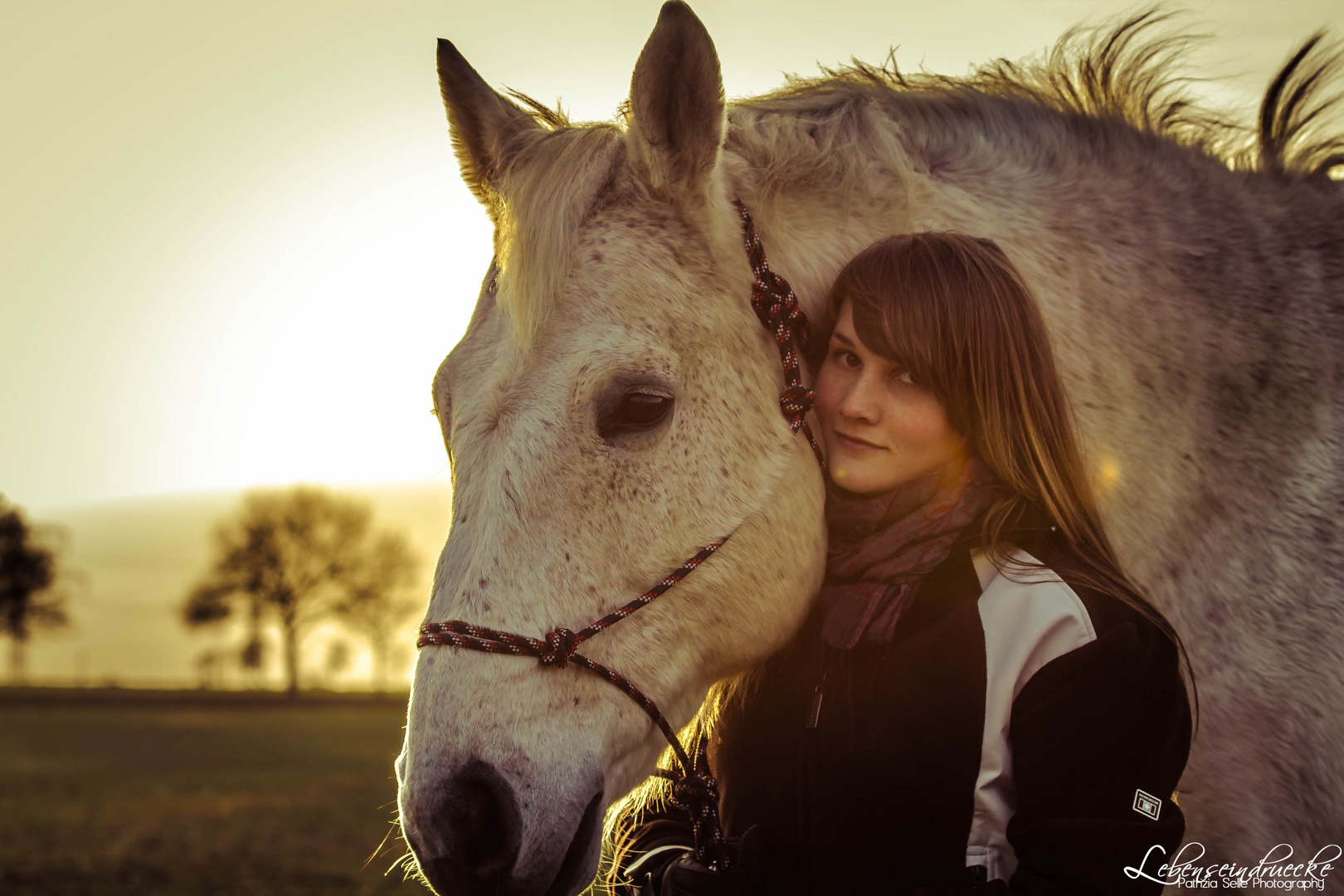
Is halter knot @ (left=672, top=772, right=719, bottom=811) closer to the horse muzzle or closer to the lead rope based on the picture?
the lead rope

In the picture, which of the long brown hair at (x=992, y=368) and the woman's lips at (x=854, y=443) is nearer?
the long brown hair at (x=992, y=368)

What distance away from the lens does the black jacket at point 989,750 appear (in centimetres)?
175

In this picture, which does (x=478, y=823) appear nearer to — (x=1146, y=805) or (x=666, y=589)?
(x=666, y=589)

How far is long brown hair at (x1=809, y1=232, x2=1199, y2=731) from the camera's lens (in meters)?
2.13

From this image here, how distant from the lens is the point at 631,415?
2.13 metres

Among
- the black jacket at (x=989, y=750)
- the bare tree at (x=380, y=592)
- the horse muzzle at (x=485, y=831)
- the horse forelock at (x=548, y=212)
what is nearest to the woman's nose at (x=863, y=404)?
the black jacket at (x=989, y=750)

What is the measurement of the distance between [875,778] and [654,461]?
834 mm

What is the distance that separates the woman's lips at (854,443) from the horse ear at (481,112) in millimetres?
1176

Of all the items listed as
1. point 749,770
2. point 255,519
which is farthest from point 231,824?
point 255,519

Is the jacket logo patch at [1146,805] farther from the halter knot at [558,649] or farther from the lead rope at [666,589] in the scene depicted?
the halter knot at [558,649]

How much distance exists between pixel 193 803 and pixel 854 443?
46.6 feet

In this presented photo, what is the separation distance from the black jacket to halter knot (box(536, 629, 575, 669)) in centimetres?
57

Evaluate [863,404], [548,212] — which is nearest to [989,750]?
[863,404]

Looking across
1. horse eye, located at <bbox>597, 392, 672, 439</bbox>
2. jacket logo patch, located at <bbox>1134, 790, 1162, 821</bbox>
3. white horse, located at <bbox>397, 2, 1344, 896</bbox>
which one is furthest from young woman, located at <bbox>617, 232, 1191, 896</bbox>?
horse eye, located at <bbox>597, 392, 672, 439</bbox>
